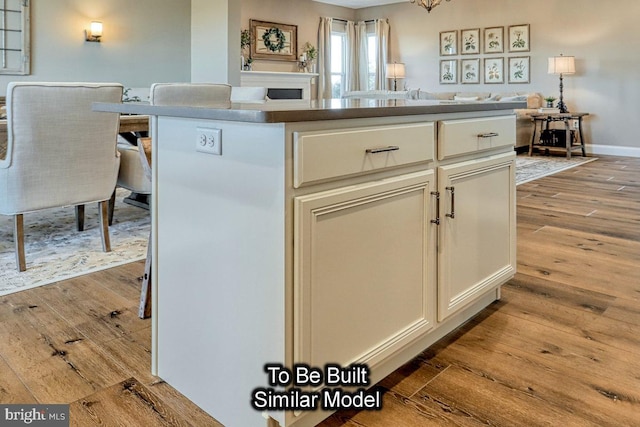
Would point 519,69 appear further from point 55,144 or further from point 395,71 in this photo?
point 55,144

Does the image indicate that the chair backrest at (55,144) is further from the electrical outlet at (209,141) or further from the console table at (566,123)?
the console table at (566,123)

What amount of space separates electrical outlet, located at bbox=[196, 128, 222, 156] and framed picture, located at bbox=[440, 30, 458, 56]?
8.95m

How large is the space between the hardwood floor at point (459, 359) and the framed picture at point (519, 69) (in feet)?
21.7

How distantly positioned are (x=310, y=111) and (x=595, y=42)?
8202 millimetres

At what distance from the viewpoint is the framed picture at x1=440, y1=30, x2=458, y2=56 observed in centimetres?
939

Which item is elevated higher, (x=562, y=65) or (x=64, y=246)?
(x=562, y=65)

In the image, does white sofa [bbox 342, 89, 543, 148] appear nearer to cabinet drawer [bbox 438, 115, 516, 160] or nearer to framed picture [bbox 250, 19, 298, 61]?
framed picture [bbox 250, 19, 298, 61]

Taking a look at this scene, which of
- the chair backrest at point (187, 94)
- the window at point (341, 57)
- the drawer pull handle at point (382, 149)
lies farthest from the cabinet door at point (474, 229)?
the window at point (341, 57)

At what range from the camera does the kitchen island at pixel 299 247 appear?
1.23 m

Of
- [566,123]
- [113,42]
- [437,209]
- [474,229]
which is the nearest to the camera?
[437,209]

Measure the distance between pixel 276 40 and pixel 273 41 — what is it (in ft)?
0.22

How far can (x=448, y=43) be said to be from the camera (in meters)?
9.49

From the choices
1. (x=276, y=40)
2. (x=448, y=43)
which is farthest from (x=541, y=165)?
(x=276, y=40)

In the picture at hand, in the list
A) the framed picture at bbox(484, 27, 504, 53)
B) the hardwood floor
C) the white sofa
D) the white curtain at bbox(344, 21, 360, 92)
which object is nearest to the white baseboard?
the white sofa
